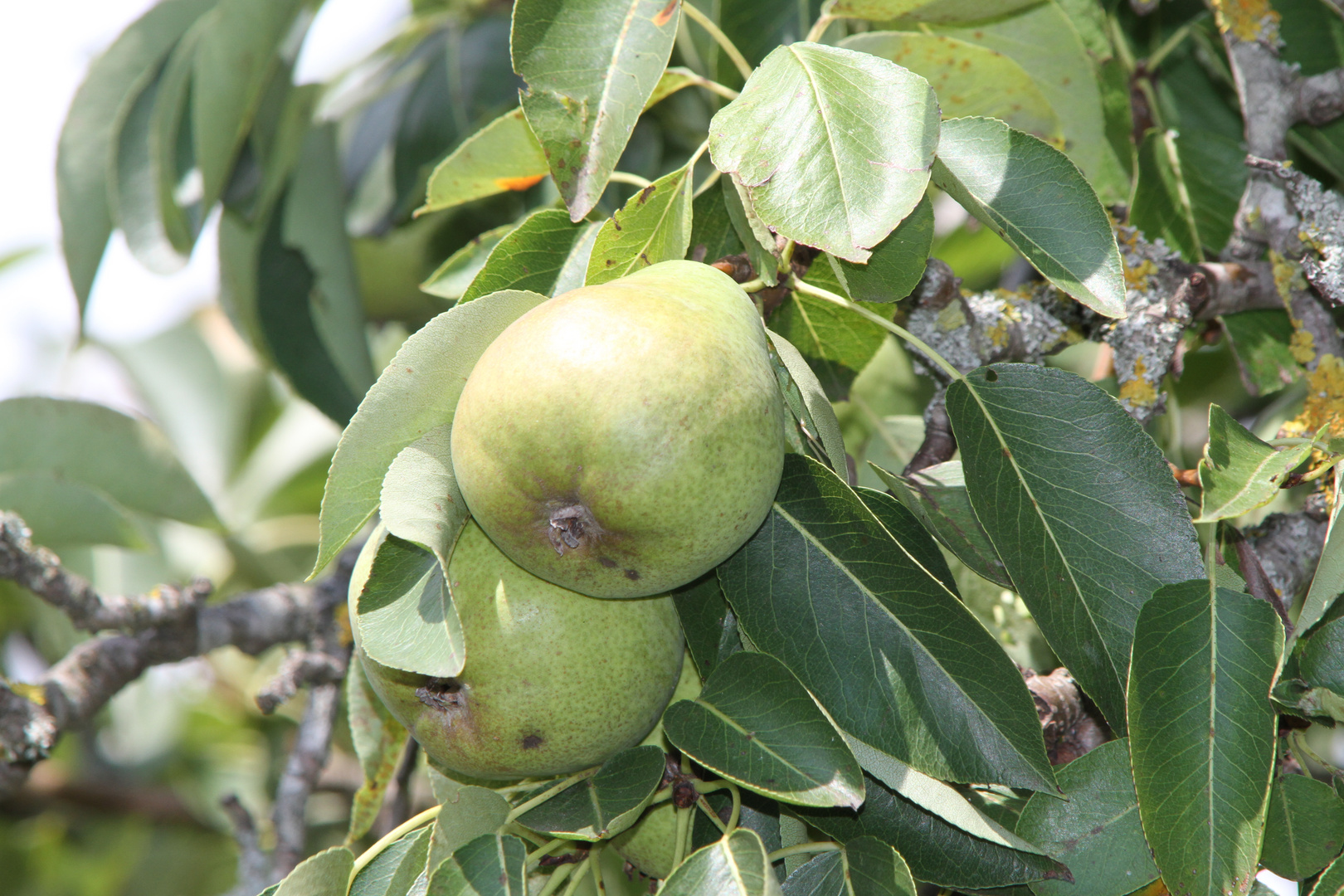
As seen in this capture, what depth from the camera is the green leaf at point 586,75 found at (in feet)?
3.61

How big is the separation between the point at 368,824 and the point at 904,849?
30.4 inches

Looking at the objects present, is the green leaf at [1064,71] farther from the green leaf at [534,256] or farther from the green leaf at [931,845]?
the green leaf at [931,845]

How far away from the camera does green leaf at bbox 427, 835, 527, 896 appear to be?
0.95 metres

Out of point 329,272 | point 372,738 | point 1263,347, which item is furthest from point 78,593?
point 1263,347

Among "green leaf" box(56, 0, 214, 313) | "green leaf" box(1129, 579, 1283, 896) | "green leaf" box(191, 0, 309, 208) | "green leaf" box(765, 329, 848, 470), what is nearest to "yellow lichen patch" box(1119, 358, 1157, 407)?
"green leaf" box(1129, 579, 1283, 896)

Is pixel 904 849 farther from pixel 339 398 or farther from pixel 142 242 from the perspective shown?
pixel 142 242

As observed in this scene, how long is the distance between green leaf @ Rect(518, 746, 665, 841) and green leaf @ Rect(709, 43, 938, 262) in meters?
0.54

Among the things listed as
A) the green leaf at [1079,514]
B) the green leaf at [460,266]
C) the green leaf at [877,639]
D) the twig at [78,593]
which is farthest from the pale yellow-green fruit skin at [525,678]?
the twig at [78,593]

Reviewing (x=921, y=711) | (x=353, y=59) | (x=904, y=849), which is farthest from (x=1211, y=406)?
(x=353, y=59)

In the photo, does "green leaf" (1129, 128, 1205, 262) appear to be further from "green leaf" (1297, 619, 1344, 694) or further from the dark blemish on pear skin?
the dark blemish on pear skin

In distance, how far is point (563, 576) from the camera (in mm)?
986

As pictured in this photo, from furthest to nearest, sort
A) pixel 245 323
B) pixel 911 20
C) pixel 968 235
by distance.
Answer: pixel 968 235 → pixel 245 323 → pixel 911 20

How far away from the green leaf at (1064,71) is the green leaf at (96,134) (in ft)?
5.29

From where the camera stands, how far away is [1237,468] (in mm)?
1021
